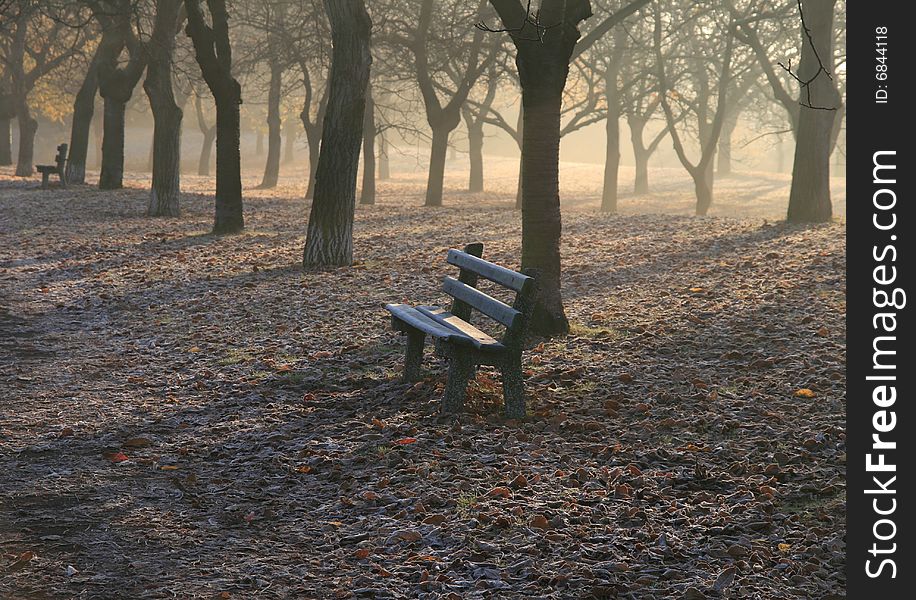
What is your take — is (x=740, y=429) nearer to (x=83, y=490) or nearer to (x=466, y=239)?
(x=83, y=490)

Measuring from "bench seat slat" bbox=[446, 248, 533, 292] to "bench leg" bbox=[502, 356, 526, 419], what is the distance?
50 centimetres

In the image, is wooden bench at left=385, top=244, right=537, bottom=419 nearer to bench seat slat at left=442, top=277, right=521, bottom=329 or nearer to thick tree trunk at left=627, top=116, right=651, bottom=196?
bench seat slat at left=442, top=277, right=521, bottom=329

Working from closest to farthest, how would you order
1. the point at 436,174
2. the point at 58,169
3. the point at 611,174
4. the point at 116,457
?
the point at 116,457
the point at 58,169
the point at 436,174
the point at 611,174

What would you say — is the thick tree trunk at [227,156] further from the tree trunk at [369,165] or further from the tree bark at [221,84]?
the tree trunk at [369,165]

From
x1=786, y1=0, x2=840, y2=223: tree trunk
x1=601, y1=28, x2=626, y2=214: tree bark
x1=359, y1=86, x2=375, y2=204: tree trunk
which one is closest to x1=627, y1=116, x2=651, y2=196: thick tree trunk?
x1=601, y1=28, x2=626, y2=214: tree bark

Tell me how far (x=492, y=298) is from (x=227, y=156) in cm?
1046

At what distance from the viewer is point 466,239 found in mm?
17109

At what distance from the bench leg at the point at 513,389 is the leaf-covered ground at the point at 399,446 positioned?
16cm

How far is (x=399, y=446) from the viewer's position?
19.0ft

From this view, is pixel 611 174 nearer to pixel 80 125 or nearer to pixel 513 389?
pixel 80 125

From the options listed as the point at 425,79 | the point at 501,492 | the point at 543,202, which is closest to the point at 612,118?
the point at 425,79

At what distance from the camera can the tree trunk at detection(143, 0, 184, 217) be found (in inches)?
768

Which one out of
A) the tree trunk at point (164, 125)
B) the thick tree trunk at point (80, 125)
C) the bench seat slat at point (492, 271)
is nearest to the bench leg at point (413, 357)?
the bench seat slat at point (492, 271)

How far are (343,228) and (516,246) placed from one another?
377 centimetres
